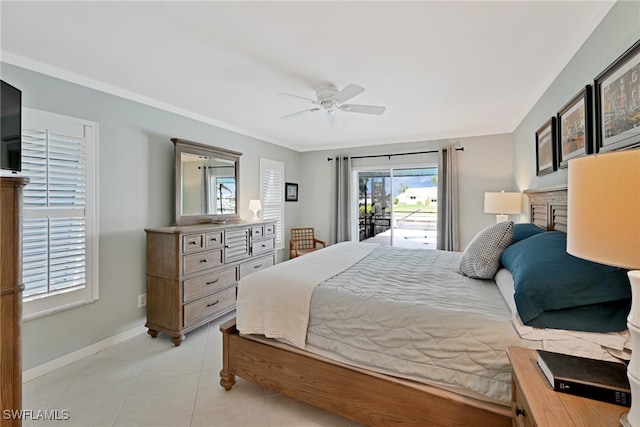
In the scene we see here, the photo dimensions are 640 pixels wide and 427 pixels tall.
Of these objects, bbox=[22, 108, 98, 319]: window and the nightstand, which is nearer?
the nightstand

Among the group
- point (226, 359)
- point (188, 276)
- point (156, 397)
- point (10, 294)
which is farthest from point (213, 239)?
point (10, 294)

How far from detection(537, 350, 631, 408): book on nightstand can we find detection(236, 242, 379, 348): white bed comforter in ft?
3.79

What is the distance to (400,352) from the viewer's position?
1421mm

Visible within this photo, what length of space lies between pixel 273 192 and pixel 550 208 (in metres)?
3.80

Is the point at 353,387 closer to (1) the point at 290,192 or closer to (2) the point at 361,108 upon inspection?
(2) the point at 361,108

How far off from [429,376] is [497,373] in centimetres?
30

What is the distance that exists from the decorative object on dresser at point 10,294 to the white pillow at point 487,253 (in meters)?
2.51

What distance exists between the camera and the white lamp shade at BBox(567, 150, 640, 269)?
680mm

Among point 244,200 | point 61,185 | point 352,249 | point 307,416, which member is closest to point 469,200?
point 352,249

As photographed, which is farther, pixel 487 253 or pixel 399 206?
pixel 399 206

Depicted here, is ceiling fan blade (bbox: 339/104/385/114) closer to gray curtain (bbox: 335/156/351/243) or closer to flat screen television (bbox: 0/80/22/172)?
flat screen television (bbox: 0/80/22/172)

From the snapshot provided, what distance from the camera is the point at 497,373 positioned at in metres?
1.22

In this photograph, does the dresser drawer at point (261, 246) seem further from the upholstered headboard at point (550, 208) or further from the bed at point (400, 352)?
the upholstered headboard at point (550, 208)

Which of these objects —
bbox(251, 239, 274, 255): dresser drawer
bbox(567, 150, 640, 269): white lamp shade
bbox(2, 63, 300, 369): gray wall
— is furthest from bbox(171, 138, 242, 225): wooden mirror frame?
bbox(567, 150, 640, 269): white lamp shade
